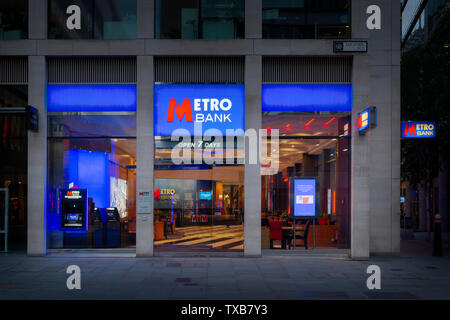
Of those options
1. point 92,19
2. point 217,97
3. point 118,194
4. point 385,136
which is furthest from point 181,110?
point 385,136

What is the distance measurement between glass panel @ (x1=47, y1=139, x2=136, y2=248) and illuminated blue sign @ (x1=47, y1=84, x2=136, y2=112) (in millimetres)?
1104

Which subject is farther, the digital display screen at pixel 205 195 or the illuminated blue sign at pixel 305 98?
the digital display screen at pixel 205 195

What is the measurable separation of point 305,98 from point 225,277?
262 inches

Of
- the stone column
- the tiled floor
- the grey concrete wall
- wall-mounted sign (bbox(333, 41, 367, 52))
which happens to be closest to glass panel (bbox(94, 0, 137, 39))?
the stone column

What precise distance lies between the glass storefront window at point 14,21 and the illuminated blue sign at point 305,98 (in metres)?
8.40

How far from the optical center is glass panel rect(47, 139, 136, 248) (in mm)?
13500

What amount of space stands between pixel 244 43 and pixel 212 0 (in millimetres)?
1973

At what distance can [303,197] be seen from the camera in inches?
545

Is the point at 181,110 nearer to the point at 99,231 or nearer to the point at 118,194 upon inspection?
the point at 118,194

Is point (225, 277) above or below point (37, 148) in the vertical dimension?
below

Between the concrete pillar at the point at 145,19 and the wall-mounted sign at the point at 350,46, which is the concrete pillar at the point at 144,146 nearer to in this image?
the concrete pillar at the point at 145,19

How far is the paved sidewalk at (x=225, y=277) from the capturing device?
8.31 metres

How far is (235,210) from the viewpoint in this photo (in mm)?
13406

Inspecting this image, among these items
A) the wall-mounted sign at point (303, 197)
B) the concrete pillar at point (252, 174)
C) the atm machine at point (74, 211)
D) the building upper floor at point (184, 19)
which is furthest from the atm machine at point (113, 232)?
the building upper floor at point (184, 19)
